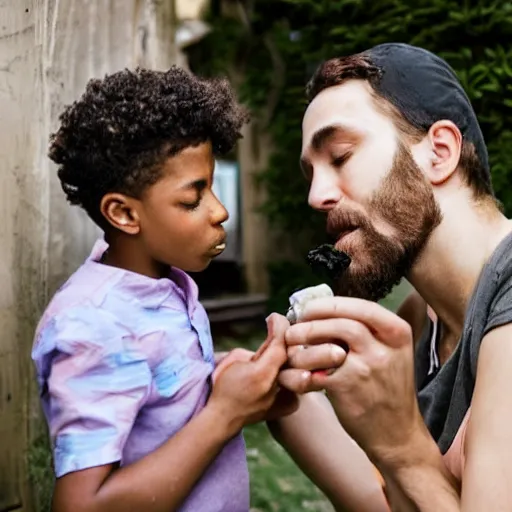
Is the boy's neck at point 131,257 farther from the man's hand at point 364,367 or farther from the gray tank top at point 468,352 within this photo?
the gray tank top at point 468,352

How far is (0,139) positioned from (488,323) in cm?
98

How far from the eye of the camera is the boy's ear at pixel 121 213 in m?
1.39

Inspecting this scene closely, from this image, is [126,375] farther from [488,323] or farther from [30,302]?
[488,323]


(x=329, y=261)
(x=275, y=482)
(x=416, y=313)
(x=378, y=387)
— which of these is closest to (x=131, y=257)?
(x=329, y=261)

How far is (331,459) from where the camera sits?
1758mm

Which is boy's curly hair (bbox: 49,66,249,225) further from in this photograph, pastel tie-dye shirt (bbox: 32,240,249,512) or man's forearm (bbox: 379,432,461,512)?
man's forearm (bbox: 379,432,461,512)

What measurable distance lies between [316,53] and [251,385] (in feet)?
11.7

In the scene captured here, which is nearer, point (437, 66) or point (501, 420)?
point (501, 420)

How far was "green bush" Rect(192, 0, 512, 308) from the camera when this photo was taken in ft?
12.7

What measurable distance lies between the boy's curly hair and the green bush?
2.62 metres

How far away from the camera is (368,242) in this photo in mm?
1589

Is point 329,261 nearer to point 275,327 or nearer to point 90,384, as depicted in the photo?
point 275,327

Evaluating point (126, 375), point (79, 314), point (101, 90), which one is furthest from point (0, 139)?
point (126, 375)

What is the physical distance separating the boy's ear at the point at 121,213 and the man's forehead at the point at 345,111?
45cm
